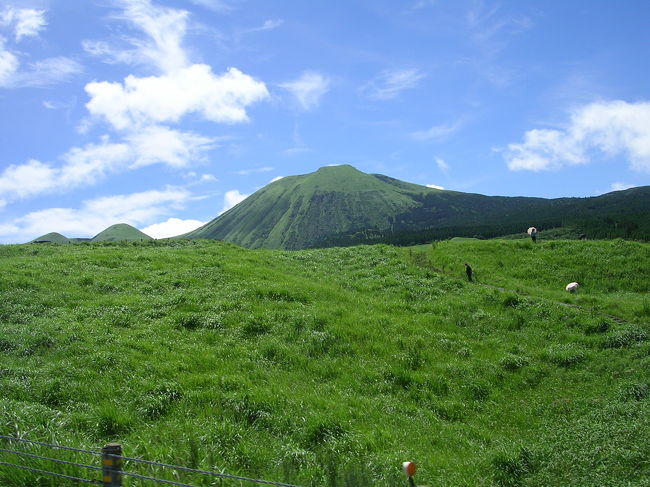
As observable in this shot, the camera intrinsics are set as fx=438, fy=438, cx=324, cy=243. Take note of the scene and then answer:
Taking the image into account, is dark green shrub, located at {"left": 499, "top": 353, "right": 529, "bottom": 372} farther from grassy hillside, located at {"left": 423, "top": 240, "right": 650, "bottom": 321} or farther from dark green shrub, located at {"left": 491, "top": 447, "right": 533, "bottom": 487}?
grassy hillside, located at {"left": 423, "top": 240, "right": 650, "bottom": 321}

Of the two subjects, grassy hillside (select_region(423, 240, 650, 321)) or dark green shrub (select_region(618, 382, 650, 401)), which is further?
grassy hillside (select_region(423, 240, 650, 321))

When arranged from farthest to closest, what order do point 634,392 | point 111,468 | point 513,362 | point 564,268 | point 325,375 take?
point 564,268
point 513,362
point 325,375
point 634,392
point 111,468

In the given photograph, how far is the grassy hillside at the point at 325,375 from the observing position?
33.7 feet

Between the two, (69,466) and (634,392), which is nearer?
(69,466)

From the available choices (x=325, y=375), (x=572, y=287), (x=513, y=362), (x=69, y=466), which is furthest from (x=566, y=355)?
(x=69, y=466)

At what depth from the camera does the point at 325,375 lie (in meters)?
16.8

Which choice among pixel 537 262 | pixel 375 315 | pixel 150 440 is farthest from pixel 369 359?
pixel 537 262

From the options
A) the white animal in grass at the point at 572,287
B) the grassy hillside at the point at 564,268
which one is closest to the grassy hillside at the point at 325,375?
the grassy hillside at the point at 564,268

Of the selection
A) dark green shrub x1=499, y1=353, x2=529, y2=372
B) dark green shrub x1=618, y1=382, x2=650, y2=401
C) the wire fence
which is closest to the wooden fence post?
the wire fence

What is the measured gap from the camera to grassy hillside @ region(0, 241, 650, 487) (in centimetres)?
1027

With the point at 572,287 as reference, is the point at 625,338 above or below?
below

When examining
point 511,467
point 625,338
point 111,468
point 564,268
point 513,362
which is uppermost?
point 564,268

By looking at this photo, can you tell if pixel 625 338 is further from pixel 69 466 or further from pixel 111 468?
pixel 69 466

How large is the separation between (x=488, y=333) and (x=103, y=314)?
1929 cm
